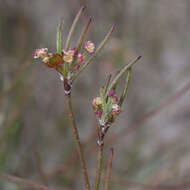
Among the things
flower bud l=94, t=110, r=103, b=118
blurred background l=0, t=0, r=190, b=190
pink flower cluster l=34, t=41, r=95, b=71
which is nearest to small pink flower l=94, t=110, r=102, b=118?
flower bud l=94, t=110, r=103, b=118

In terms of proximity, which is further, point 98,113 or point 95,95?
point 95,95

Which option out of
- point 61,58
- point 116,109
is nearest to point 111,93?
point 116,109

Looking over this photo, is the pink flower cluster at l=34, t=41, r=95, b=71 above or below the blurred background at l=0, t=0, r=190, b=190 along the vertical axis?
above

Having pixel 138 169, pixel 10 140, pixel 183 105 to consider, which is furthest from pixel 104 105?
pixel 183 105

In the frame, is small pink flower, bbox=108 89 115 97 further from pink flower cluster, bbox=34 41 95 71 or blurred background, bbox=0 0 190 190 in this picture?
blurred background, bbox=0 0 190 190

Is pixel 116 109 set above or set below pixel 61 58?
below

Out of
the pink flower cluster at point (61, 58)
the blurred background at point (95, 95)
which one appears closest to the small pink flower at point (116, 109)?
the pink flower cluster at point (61, 58)

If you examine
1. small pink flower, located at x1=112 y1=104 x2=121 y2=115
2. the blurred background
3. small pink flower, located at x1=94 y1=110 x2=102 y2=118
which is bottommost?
the blurred background

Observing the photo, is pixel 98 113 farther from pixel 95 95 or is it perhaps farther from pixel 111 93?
pixel 95 95
